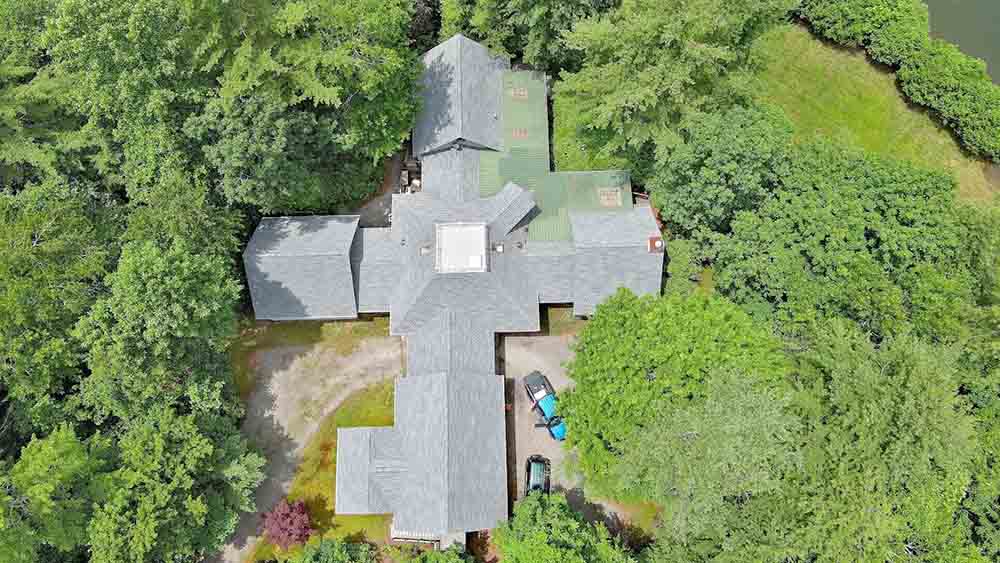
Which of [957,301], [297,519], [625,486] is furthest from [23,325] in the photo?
[957,301]

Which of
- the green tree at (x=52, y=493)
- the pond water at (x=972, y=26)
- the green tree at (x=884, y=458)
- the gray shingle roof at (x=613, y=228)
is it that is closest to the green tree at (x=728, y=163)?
the gray shingle roof at (x=613, y=228)

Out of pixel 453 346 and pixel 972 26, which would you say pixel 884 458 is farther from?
pixel 972 26

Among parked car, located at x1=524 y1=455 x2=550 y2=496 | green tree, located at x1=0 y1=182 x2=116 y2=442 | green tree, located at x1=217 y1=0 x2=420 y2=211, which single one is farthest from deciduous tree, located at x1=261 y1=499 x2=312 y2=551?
green tree, located at x1=217 y1=0 x2=420 y2=211

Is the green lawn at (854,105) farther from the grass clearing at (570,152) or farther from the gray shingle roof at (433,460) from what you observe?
the gray shingle roof at (433,460)

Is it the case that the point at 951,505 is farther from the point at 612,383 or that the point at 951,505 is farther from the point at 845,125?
the point at 845,125

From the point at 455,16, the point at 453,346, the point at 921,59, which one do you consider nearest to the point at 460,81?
the point at 455,16

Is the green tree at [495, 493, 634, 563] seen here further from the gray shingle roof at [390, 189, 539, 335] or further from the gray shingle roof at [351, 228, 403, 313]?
the gray shingle roof at [351, 228, 403, 313]

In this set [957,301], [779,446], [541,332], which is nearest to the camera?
[779,446]
